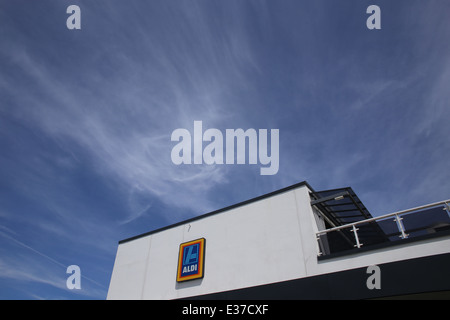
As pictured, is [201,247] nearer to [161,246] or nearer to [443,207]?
[161,246]

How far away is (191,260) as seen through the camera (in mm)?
14078

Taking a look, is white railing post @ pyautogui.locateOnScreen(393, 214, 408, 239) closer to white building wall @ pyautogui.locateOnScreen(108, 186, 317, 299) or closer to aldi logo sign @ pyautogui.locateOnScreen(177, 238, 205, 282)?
white building wall @ pyautogui.locateOnScreen(108, 186, 317, 299)

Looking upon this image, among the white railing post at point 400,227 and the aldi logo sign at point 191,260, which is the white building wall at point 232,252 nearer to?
the aldi logo sign at point 191,260

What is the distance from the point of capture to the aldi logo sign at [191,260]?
13.6 meters

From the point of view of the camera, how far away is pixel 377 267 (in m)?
8.73

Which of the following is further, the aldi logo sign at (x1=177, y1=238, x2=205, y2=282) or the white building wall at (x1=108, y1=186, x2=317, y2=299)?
the aldi logo sign at (x1=177, y1=238, x2=205, y2=282)

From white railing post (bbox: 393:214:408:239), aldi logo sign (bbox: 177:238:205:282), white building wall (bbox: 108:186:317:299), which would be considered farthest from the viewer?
aldi logo sign (bbox: 177:238:205:282)

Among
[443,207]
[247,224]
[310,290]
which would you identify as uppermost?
[247,224]

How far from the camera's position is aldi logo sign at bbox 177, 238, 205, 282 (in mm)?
13555

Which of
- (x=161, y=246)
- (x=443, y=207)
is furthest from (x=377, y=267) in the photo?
(x=161, y=246)

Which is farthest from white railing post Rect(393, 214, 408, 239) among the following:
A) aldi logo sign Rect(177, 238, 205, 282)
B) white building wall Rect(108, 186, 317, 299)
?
aldi logo sign Rect(177, 238, 205, 282)

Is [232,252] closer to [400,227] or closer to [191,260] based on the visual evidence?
[191,260]
